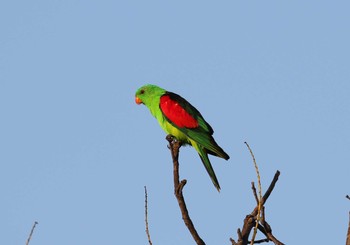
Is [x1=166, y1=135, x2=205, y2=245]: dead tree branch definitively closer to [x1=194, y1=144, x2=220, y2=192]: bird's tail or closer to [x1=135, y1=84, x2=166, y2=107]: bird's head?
[x1=194, y1=144, x2=220, y2=192]: bird's tail

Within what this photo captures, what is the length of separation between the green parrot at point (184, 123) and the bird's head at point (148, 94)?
55 millimetres

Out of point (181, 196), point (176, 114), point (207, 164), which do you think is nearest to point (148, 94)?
point (176, 114)

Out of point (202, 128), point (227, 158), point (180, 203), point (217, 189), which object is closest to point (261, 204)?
point (180, 203)

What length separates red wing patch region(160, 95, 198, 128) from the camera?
331 inches

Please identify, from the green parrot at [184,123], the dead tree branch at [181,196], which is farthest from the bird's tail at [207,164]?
the dead tree branch at [181,196]

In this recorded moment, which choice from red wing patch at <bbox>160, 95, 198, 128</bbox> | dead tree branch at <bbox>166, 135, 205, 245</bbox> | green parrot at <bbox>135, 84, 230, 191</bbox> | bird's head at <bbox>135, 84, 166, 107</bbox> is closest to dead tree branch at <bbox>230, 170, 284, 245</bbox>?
dead tree branch at <bbox>166, 135, 205, 245</bbox>

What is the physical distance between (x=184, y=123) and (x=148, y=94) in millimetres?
1302

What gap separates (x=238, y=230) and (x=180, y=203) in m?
0.89

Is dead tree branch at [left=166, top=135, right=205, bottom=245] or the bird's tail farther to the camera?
the bird's tail

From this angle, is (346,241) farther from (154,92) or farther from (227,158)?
(154,92)

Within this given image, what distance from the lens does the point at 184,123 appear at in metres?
8.40

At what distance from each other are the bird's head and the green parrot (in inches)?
2.2

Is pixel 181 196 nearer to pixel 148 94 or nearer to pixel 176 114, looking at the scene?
pixel 176 114

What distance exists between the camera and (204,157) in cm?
788
